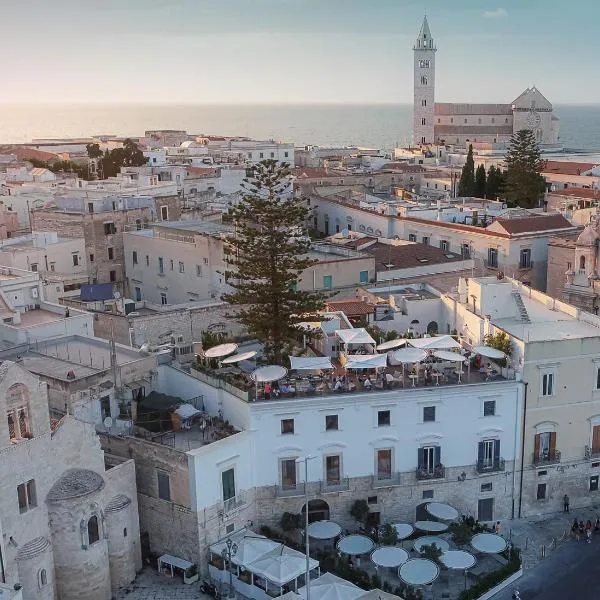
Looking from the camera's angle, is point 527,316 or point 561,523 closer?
point 561,523

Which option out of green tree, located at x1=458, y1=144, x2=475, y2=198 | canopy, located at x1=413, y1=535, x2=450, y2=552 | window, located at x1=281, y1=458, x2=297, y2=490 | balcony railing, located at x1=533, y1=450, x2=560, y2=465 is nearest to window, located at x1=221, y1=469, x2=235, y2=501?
window, located at x1=281, y1=458, x2=297, y2=490

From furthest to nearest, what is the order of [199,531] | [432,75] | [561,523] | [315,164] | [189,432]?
[432,75] < [315,164] < [561,523] < [189,432] < [199,531]

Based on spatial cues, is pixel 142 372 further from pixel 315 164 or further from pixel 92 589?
pixel 315 164

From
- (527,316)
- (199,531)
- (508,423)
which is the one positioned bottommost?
(199,531)

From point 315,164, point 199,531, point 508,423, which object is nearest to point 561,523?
point 508,423

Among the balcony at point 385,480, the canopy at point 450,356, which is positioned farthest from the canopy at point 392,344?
the balcony at point 385,480

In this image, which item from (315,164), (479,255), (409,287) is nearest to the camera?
(409,287)

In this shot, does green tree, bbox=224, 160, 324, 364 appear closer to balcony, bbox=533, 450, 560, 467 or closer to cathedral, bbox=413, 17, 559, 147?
balcony, bbox=533, 450, 560, 467

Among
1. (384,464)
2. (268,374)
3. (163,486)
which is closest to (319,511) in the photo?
(384,464)
